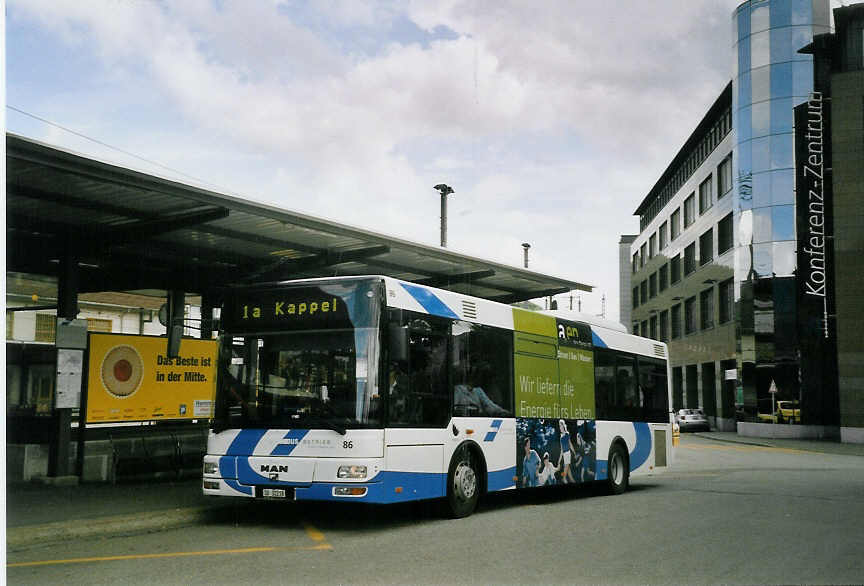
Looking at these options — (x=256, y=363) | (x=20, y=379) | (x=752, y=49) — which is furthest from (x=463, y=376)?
(x=752, y=49)

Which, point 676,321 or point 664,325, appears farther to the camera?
point 664,325

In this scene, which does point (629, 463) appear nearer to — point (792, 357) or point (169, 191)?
point (169, 191)

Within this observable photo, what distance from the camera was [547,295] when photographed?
21.0 meters

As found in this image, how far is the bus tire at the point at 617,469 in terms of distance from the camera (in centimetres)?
1602

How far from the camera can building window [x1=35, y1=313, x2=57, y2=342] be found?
14.9m

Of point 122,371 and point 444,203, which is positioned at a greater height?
point 444,203

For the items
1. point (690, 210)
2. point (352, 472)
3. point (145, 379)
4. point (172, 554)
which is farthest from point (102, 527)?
point (690, 210)

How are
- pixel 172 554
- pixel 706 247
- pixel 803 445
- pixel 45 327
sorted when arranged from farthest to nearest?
1. pixel 706 247
2. pixel 803 445
3. pixel 45 327
4. pixel 172 554

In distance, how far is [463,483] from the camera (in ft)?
39.2

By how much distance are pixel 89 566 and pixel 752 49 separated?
44205 mm

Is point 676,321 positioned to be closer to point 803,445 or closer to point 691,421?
point 691,421

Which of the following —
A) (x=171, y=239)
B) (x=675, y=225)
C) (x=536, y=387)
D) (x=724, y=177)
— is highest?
(x=724, y=177)

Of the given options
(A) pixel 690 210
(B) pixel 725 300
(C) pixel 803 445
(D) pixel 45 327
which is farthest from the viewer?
(A) pixel 690 210

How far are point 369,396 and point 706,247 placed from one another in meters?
50.8
